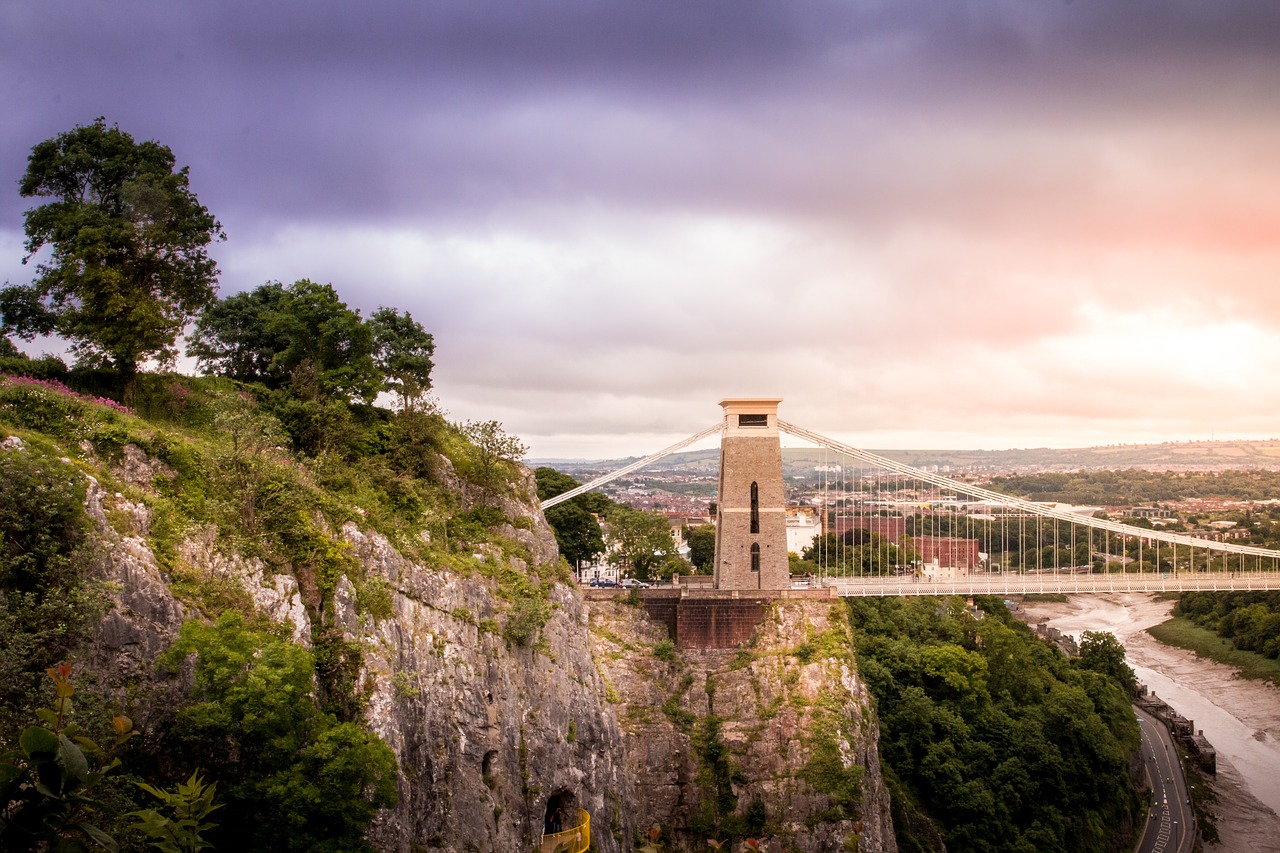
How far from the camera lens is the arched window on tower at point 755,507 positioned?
40.1 metres

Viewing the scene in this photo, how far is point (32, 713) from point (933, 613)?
4106cm

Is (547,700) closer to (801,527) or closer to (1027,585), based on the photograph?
(1027,585)

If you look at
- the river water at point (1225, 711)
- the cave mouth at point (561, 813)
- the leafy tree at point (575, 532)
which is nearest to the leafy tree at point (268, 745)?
the cave mouth at point (561, 813)

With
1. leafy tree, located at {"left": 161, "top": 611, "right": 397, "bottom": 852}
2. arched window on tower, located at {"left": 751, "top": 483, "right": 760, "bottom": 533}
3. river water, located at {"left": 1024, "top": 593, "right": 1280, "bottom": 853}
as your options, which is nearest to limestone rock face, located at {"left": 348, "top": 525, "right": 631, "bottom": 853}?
leafy tree, located at {"left": 161, "top": 611, "right": 397, "bottom": 852}

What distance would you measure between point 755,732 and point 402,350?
745 inches

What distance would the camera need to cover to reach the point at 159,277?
23922 millimetres

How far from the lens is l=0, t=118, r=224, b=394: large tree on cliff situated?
2269 cm

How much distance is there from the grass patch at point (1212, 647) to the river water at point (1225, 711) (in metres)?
0.57

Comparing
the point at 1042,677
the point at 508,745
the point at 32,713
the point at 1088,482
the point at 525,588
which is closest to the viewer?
the point at 32,713

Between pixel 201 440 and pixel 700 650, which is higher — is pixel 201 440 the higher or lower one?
the higher one

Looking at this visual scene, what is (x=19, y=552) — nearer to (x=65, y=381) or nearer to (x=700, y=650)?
(x=65, y=381)

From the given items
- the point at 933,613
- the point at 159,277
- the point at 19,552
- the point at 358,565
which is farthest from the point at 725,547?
the point at 19,552

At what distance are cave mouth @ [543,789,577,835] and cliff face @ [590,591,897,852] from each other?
6.98 m

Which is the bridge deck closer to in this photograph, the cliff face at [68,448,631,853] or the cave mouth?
the cliff face at [68,448,631,853]
